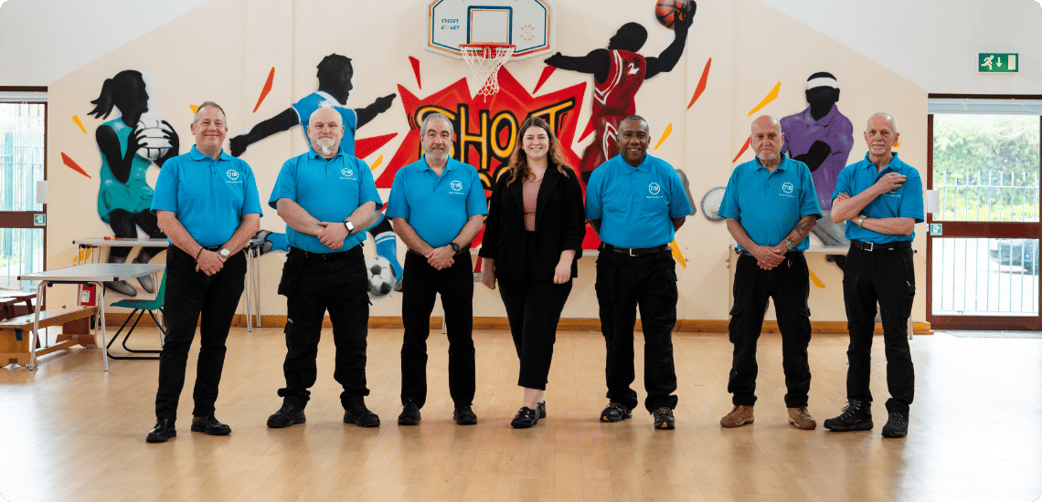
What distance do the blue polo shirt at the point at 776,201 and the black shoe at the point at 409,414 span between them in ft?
6.14

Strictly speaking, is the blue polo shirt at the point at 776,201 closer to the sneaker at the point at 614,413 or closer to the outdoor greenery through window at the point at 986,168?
the sneaker at the point at 614,413

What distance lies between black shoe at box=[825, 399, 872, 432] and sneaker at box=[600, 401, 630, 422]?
976mm

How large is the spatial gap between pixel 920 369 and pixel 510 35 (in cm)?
434

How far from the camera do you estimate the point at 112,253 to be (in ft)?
23.5

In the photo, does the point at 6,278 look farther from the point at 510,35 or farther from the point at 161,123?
the point at 510,35

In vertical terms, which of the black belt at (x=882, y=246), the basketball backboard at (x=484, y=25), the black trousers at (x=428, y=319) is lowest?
the black trousers at (x=428, y=319)

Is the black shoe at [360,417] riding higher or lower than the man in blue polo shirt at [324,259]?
lower

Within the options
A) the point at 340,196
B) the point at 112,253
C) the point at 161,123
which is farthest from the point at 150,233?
the point at 340,196

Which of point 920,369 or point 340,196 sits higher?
point 340,196

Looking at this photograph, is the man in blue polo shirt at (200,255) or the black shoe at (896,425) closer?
the man in blue polo shirt at (200,255)

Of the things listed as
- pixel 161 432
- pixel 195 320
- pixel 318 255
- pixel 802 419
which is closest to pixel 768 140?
pixel 802 419

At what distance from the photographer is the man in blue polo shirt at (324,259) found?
355 cm

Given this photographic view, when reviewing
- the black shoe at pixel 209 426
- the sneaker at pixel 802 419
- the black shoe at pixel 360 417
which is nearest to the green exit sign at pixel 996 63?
the sneaker at pixel 802 419

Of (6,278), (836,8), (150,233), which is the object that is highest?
(836,8)
